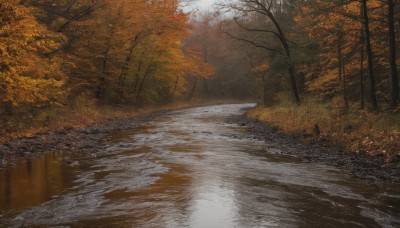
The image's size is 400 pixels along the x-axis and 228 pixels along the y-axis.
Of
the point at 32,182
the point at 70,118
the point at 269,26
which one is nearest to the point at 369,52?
the point at 269,26

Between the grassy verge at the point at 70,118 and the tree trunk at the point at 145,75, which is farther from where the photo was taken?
the tree trunk at the point at 145,75

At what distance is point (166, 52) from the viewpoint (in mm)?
39812

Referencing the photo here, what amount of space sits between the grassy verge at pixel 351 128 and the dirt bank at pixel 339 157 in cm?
31

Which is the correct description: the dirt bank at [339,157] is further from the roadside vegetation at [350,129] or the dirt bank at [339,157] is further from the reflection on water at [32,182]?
the reflection on water at [32,182]

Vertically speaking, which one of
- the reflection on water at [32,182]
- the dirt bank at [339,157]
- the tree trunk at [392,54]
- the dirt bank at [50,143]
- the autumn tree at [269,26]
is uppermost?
the autumn tree at [269,26]

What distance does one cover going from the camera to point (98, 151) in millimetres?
14617

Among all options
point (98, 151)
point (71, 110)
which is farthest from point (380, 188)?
point (71, 110)

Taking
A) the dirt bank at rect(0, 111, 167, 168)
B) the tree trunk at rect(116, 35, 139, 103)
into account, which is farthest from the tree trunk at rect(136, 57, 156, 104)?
the dirt bank at rect(0, 111, 167, 168)

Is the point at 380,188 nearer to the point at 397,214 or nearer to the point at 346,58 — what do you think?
the point at 397,214

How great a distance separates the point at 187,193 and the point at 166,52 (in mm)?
32066

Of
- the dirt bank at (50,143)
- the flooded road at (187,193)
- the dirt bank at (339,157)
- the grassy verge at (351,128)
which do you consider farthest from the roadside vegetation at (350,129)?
the dirt bank at (50,143)

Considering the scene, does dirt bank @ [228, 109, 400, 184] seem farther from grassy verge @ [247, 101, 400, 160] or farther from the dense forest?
the dense forest

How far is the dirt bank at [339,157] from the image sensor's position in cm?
1073

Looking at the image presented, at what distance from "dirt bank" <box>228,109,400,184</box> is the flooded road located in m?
0.59
